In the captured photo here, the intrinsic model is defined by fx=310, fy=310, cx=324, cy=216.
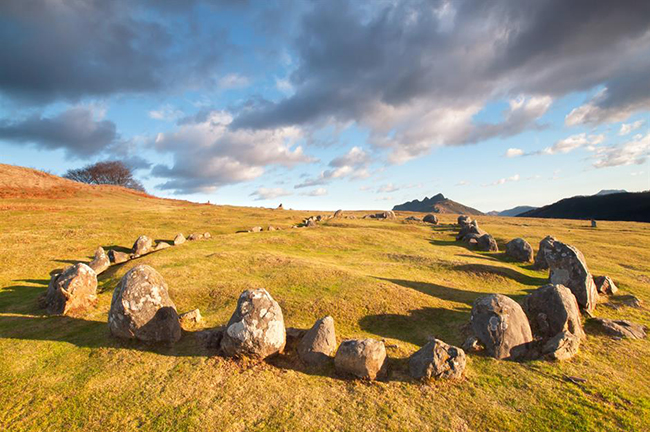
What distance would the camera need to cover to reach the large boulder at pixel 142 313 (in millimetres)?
14789

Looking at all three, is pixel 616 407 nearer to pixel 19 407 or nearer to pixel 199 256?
pixel 19 407

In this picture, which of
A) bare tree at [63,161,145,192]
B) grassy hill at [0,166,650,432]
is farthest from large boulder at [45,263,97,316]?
bare tree at [63,161,145,192]

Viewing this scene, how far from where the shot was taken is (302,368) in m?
13.5

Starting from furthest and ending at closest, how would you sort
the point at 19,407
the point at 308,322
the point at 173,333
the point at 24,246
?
the point at 24,246 → the point at 308,322 → the point at 173,333 → the point at 19,407

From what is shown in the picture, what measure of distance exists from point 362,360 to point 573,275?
17.5 meters

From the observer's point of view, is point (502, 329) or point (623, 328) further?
point (623, 328)

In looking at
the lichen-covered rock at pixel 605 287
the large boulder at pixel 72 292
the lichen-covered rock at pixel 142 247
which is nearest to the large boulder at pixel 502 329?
the lichen-covered rock at pixel 605 287

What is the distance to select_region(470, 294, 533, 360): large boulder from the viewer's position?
14.3 metres

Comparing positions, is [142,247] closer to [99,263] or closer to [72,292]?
[99,263]

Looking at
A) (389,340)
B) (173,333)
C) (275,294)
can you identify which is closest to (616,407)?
(389,340)

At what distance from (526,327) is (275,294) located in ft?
46.9

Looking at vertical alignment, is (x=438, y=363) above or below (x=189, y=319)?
below

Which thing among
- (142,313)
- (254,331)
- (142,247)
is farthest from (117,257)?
(254,331)

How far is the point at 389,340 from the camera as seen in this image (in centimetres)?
1577
